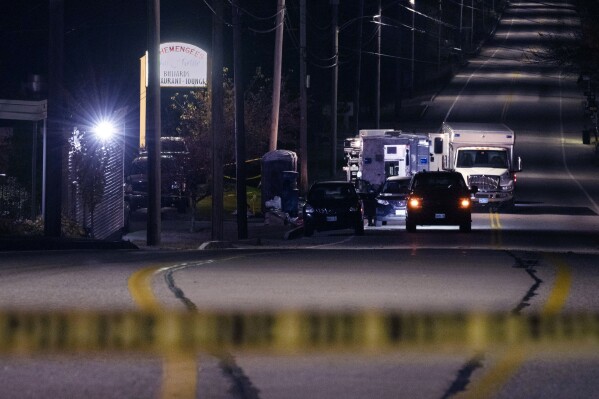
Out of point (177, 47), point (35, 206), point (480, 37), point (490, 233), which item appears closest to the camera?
point (35, 206)

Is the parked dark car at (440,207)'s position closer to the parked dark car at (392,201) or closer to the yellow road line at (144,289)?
the parked dark car at (392,201)

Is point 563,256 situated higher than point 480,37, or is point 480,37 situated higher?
point 480,37

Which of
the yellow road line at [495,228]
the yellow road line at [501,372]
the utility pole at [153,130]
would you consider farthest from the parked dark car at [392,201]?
the yellow road line at [501,372]

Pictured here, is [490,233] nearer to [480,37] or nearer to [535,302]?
[535,302]

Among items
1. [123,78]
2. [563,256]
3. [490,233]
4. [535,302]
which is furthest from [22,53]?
[535,302]

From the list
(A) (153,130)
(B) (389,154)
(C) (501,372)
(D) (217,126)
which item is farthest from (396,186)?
(C) (501,372)

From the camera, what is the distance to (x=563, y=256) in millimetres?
21734

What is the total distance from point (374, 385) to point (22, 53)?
37385mm

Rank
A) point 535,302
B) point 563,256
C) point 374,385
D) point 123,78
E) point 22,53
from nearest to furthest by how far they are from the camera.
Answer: point 374,385 < point 535,302 < point 563,256 < point 22,53 < point 123,78

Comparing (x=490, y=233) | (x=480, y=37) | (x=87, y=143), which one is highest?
(x=480, y=37)

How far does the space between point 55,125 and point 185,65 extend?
1071 inches

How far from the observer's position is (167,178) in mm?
41656

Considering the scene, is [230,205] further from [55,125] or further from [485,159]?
[55,125]

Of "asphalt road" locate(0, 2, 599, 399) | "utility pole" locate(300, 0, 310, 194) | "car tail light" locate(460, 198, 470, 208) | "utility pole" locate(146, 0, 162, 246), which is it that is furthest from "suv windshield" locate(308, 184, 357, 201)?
"utility pole" locate(300, 0, 310, 194)
